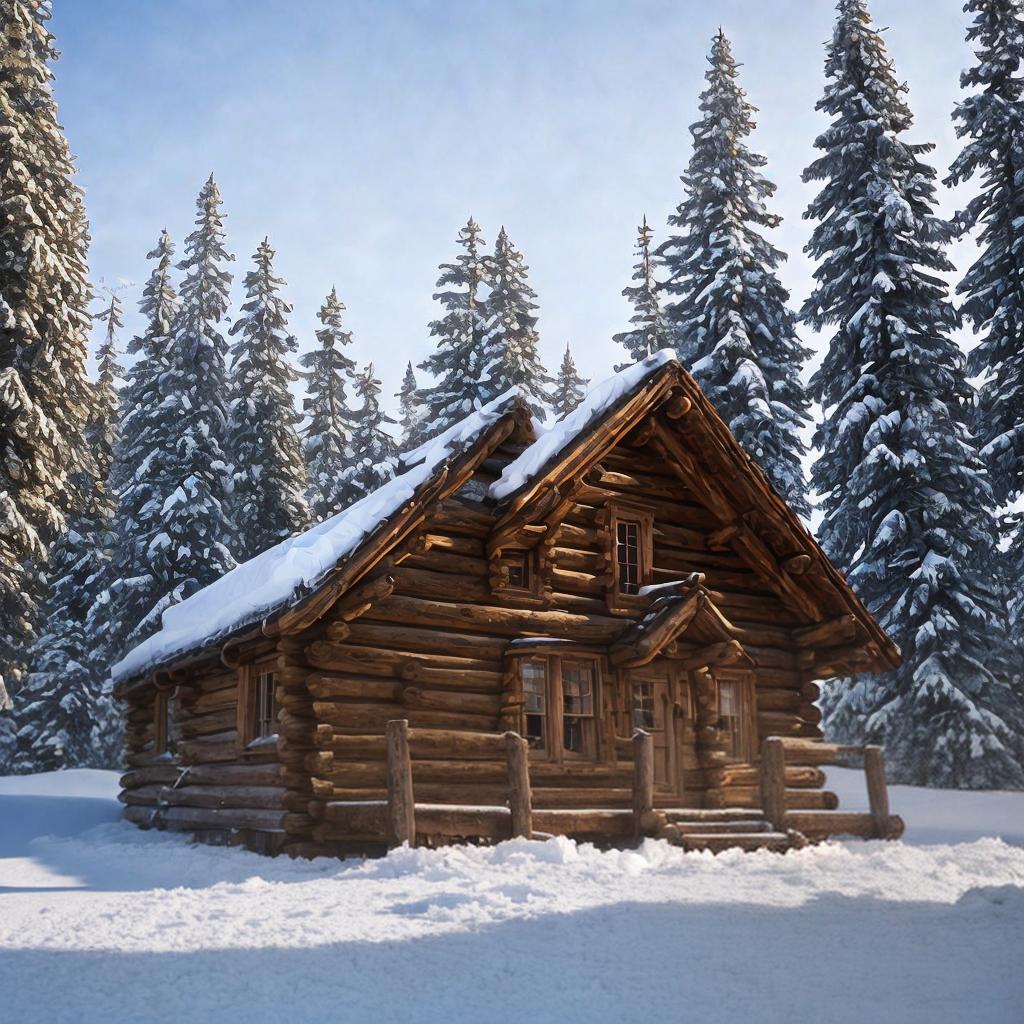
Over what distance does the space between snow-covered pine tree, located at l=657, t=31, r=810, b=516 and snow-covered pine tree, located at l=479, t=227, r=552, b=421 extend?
8012 mm

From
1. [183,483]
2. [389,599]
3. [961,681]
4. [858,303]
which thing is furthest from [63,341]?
[961,681]

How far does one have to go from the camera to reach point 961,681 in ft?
86.5

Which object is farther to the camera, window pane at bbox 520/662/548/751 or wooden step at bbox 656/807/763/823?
window pane at bbox 520/662/548/751

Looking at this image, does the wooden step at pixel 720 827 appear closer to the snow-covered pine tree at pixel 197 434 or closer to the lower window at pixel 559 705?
the lower window at pixel 559 705

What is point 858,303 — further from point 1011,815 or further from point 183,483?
point 183,483

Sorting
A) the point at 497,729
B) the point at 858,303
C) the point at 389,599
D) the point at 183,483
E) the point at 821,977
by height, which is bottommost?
the point at 821,977

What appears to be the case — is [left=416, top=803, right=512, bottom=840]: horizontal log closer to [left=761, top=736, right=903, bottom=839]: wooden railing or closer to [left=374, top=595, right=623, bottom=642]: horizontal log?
[left=374, top=595, right=623, bottom=642]: horizontal log

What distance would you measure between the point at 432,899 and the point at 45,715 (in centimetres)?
3421

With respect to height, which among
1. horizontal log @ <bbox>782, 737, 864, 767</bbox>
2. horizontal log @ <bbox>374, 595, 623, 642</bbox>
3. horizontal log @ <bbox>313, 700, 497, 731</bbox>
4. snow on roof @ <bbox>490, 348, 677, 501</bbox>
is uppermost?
snow on roof @ <bbox>490, 348, 677, 501</bbox>

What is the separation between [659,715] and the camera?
58.8 feet

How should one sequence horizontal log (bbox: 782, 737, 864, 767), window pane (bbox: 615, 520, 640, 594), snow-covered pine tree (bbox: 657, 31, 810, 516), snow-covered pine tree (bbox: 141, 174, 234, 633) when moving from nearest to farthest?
window pane (bbox: 615, 520, 640, 594) → horizontal log (bbox: 782, 737, 864, 767) → snow-covered pine tree (bbox: 657, 31, 810, 516) → snow-covered pine tree (bbox: 141, 174, 234, 633)

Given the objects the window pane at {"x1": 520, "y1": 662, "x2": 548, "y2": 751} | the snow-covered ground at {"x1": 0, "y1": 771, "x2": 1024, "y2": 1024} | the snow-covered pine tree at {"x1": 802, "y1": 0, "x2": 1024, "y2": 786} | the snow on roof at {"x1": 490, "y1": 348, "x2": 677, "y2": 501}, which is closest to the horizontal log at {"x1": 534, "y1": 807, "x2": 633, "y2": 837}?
the snow-covered ground at {"x1": 0, "y1": 771, "x2": 1024, "y2": 1024}

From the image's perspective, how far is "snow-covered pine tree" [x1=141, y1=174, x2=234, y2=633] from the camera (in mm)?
36875

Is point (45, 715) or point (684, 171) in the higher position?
point (684, 171)
